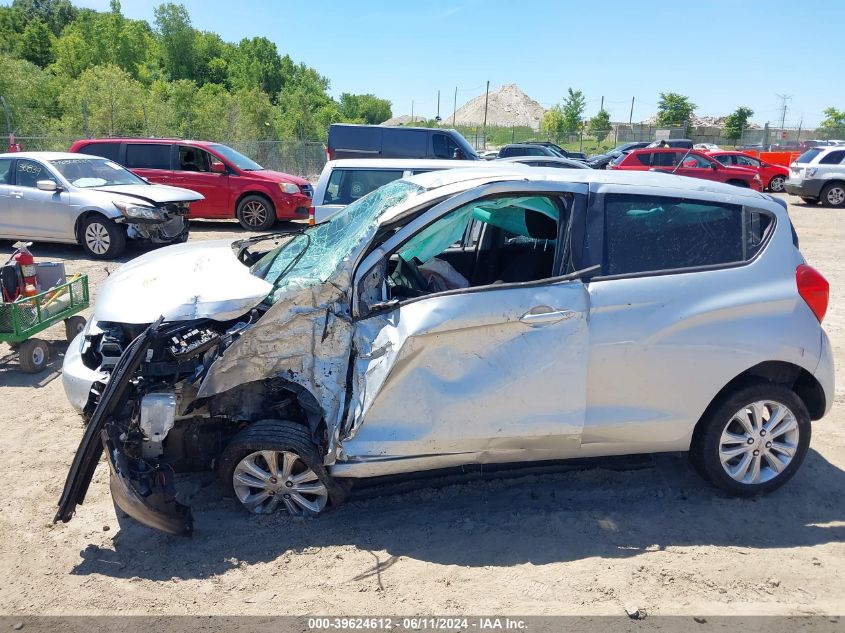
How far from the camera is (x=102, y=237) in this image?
35.7 feet

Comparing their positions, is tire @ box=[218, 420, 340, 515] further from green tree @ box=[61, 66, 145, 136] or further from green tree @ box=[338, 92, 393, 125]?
green tree @ box=[338, 92, 393, 125]

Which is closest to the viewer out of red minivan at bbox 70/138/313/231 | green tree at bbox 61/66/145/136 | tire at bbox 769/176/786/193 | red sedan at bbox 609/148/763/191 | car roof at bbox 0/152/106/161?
car roof at bbox 0/152/106/161

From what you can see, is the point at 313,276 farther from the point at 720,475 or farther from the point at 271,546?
the point at 720,475

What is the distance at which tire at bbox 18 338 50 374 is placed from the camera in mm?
5988

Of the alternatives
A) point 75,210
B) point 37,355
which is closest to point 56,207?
point 75,210

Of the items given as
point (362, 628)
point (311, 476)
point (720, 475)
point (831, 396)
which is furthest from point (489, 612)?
point (831, 396)

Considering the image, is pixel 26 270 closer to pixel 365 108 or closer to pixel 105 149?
pixel 105 149

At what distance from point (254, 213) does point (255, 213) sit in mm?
24

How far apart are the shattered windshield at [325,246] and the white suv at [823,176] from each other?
750 inches

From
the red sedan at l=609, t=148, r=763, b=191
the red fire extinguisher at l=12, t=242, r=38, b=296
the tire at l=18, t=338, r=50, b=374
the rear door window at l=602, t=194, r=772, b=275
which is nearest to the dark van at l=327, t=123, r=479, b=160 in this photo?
the red sedan at l=609, t=148, r=763, b=191

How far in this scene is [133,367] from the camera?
3.45m

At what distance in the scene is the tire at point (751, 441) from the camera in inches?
154

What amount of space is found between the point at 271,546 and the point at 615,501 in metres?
2.01

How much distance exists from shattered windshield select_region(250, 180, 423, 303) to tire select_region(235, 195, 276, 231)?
388 inches
